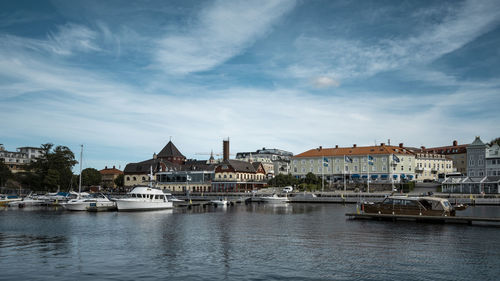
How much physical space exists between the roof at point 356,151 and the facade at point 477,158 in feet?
52.4

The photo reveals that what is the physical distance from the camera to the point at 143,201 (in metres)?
70.9

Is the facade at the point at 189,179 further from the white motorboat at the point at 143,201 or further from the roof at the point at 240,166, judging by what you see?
the white motorboat at the point at 143,201

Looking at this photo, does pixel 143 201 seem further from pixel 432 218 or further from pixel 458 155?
pixel 458 155

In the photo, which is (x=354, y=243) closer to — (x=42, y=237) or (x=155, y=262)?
(x=155, y=262)

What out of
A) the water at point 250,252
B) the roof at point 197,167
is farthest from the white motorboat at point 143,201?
the roof at point 197,167

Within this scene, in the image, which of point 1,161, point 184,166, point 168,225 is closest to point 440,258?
point 168,225

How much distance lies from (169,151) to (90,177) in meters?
Answer: 30.3

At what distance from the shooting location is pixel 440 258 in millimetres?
29609

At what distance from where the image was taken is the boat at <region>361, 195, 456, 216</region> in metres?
51.9

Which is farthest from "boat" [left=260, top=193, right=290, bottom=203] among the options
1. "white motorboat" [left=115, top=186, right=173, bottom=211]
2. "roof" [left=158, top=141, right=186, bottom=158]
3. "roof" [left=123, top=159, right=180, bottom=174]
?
"roof" [left=158, top=141, right=186, bottom=158]

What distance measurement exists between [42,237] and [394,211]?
4180cm

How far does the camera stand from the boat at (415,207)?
170 ft

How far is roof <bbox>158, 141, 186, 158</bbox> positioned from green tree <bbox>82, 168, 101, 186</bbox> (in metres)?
25.0

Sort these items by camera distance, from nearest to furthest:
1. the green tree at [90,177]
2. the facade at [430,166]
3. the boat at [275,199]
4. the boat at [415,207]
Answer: the boat at [415,207], the boat at [275,199], the facade at [430,166], the green tree at [90,177]
